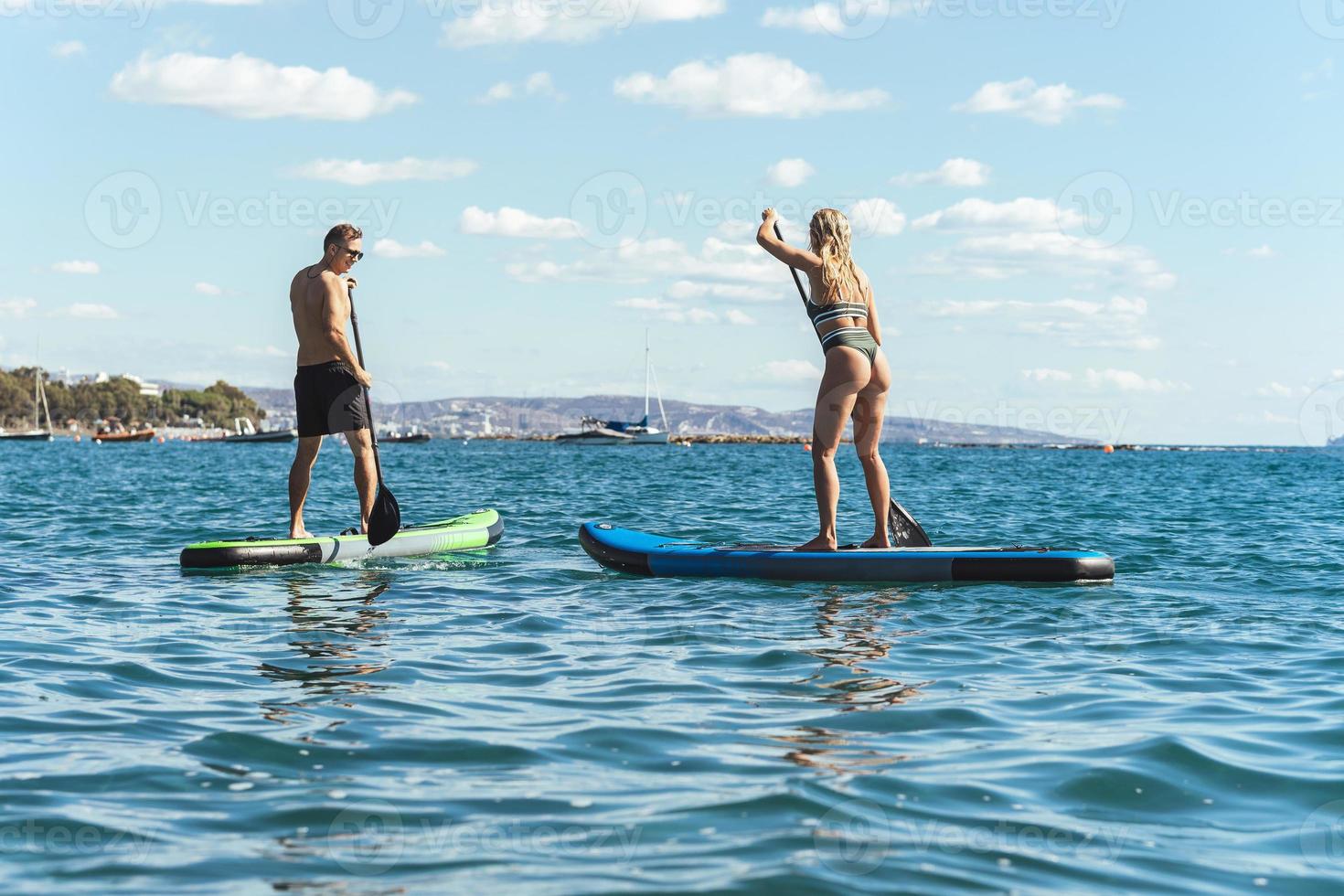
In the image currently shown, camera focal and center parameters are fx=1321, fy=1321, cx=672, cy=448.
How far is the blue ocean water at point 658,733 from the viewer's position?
3.68 m

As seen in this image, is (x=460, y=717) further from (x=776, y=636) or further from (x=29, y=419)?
(x=29, y=419)

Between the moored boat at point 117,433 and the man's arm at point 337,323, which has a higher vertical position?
the man's arm at point 337,323

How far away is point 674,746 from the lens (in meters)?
4.84

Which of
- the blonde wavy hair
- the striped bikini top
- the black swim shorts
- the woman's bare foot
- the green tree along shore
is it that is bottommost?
the woman's bare foot

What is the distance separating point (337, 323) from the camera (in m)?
10.0

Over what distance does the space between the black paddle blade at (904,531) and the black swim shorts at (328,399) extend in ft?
13.6

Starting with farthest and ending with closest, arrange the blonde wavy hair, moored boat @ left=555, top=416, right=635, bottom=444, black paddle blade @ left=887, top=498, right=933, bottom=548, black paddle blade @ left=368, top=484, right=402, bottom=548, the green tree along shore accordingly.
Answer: the green tree along shore, moored boat @ left=555, top=416, right=635, bottom=444, black paddle blade @ left=368, top=484, right=402, bottom=548, black paddle blade @ left=887, top=498, right=933, bottom=548, the blonde wavy hair

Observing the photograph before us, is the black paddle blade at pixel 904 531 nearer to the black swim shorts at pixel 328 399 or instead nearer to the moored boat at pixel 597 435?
the black swim shorts at pixel 328 399

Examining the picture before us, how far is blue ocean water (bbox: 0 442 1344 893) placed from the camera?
12.1 feet

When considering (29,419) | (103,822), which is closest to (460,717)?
(103,822)

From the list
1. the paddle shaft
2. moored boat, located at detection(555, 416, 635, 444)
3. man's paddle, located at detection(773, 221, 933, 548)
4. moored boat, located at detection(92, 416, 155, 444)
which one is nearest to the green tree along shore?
moored boat, located at detection(92, 416, 155, 444)

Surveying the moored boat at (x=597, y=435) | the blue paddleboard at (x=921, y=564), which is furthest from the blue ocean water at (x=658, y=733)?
the moored boat at (x=597, y=435)

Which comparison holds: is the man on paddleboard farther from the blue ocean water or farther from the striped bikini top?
the striped bikini top

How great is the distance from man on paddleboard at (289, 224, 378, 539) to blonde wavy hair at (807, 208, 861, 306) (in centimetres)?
363
